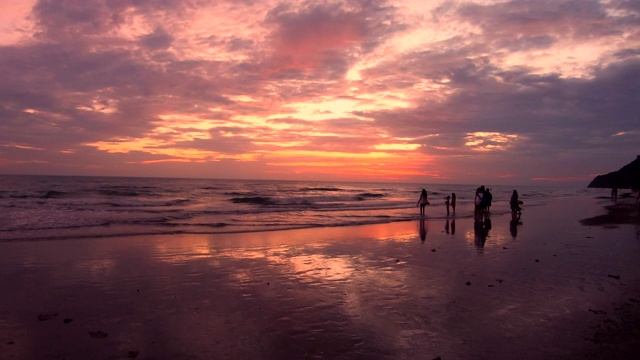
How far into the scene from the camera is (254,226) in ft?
79.3

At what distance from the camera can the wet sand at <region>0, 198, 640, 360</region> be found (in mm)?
6477

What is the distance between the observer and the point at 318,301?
8852 mm

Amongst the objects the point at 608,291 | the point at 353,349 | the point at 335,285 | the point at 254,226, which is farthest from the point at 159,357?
the point at 254,226

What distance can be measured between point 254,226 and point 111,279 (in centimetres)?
1342

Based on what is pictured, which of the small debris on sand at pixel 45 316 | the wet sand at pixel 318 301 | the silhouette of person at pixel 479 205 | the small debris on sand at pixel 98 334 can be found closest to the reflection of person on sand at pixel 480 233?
the silhouette of person at pixel 479 205

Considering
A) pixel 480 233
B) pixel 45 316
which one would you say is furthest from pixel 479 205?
pixel 45 316

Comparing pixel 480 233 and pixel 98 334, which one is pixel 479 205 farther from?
pixel 98 334

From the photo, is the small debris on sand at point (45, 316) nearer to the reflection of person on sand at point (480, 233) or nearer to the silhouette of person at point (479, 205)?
the reflection of person on sand at point (480, 233)

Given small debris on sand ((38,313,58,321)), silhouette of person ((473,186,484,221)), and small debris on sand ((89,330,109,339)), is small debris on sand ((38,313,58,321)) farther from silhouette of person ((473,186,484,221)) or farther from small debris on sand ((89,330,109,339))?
silhouette of person ((473,186,484,221))

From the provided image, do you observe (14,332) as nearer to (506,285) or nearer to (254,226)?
(506,285)

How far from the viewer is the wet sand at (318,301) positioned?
6477 millimetres

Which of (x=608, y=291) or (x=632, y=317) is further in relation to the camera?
(x=608, y=291)

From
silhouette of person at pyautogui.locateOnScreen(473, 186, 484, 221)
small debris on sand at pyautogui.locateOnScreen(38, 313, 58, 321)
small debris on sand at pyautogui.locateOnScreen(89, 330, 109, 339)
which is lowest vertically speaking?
small debris on sand at pyautogui.locateOnScreen(38, 313, 58, 321)

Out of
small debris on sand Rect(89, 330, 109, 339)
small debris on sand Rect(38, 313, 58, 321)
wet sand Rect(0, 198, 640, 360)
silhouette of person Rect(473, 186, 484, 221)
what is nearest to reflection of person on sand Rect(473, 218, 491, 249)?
silhouette of person Rect(473, 186, 484, 221)
